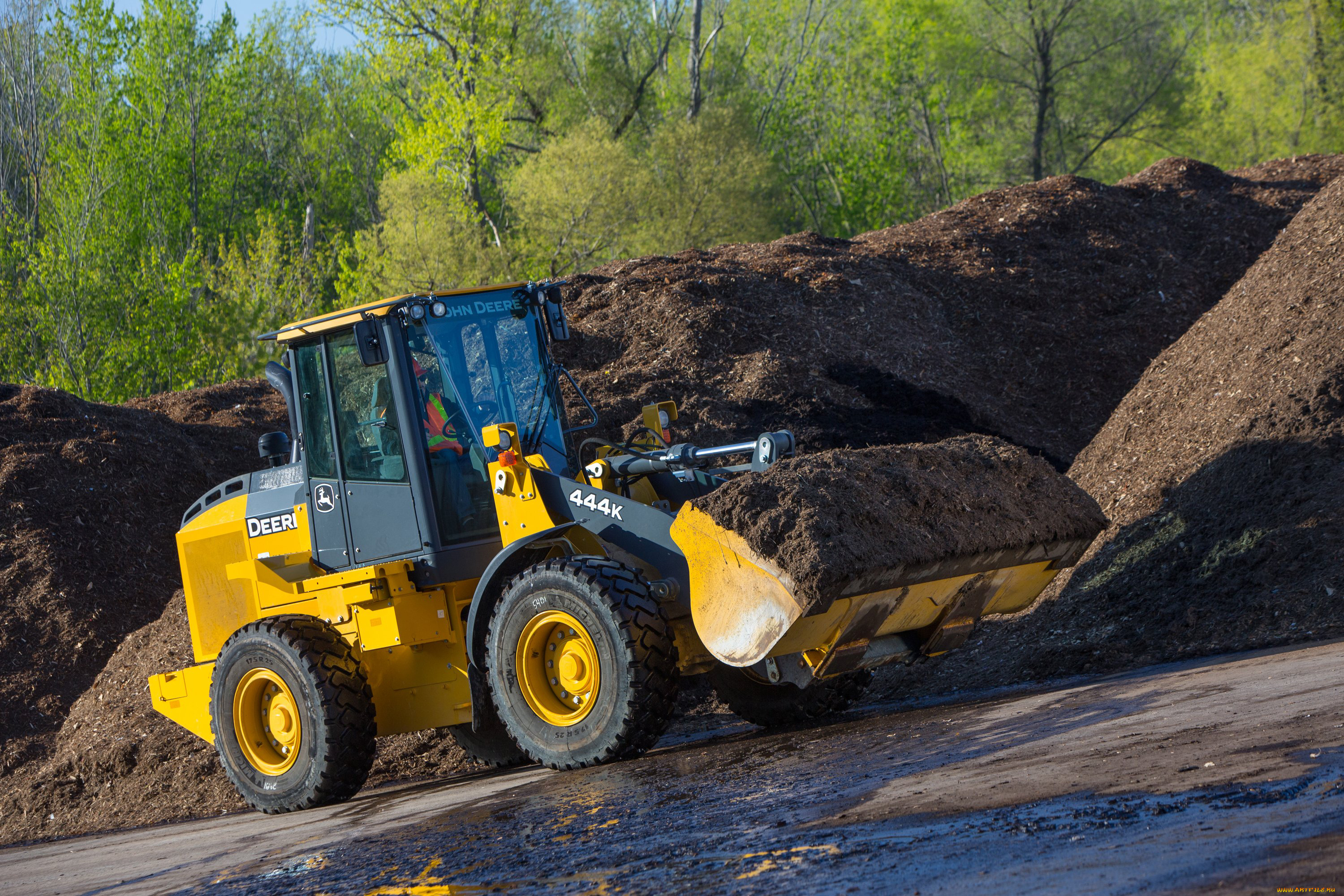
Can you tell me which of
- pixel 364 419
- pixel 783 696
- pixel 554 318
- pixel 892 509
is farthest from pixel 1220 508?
pixel 364 419

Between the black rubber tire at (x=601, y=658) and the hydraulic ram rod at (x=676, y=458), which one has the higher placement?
the hydraulic ram rod at (x=676, y=458)

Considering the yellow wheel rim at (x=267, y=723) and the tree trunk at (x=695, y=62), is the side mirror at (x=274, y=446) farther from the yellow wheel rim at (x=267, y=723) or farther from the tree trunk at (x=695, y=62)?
the tree trunk at (x=695, y=62)

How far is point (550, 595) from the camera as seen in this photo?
5.96 metres

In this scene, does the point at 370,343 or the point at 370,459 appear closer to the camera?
the point at 370,343

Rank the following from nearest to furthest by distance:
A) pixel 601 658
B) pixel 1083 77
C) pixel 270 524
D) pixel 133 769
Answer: pixel 601 658 → pixel 270 524 → pixel 133 769 → pixel 1083 77

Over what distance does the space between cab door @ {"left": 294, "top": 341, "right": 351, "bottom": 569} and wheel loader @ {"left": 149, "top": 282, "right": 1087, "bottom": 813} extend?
14 millimetres

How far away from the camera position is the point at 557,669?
612 centimetres

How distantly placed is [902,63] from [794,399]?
27.8 m

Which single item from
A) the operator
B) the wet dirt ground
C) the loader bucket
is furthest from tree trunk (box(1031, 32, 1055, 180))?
the operator

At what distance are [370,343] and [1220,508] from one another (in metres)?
5.81

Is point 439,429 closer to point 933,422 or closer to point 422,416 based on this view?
point 422,416

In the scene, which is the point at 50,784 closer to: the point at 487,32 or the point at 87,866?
the point at 87,866

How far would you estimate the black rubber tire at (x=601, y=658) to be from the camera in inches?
224

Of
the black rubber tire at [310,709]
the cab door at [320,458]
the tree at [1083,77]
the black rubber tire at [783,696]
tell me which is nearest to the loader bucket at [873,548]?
the black rubber tire at [783,696]
